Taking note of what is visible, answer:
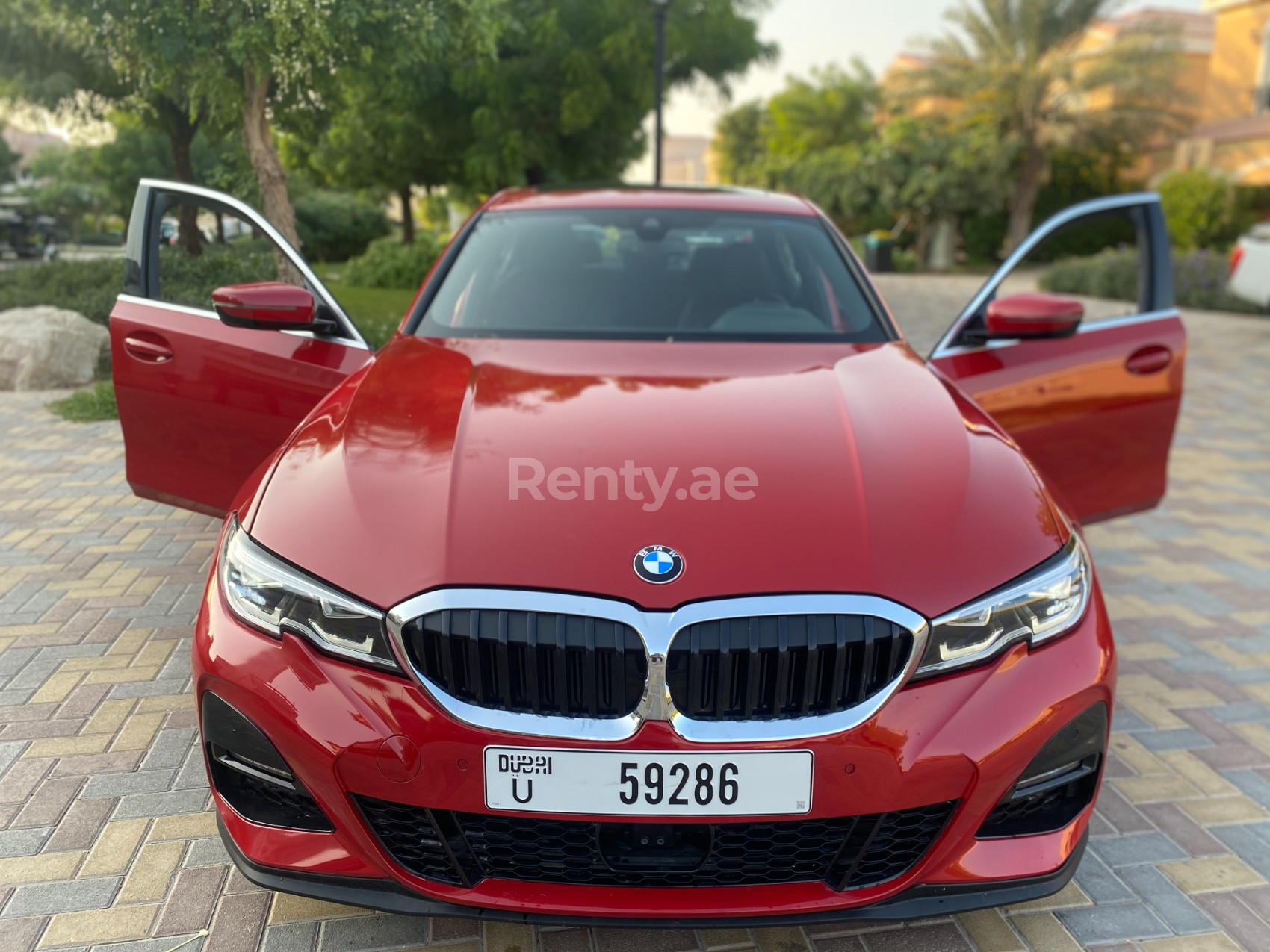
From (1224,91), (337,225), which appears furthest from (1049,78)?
(337,225)

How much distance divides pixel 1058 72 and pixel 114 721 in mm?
30345

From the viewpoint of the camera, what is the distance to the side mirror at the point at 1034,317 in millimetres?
2953

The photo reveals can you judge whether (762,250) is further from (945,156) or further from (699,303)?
(945,156)

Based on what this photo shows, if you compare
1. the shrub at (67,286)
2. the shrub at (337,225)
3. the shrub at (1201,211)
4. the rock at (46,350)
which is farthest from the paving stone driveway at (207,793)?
the shrub at (337,225)

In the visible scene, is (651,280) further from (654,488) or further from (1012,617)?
(1012,617)

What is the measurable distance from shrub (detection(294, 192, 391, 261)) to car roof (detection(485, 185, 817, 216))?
2461 cm

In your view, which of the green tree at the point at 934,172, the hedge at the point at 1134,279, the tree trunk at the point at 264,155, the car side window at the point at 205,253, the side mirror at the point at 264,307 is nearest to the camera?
the side mirror at the point at 264,307

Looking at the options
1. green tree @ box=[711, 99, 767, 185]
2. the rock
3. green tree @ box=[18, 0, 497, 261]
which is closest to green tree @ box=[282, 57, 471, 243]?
green tree @ box=[18, 0, 497, 261]

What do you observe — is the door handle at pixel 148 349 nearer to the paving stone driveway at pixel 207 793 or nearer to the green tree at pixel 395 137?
the paving stone driveway at pixel 207 793

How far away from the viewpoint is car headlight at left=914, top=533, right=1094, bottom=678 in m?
1.73

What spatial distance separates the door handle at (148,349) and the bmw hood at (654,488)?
85 cm

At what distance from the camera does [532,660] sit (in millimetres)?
1675

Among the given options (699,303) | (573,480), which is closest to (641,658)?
(573,480)

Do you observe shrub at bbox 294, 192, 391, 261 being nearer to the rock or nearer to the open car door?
the rock
